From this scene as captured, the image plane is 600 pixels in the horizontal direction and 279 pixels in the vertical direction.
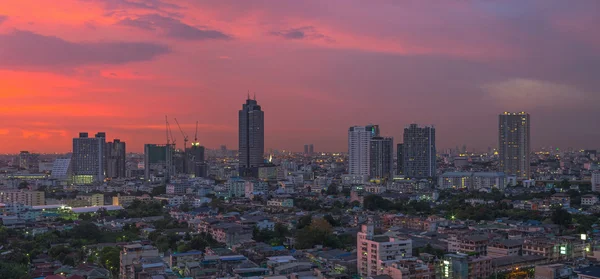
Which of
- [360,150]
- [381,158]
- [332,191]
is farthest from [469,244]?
[381,158]

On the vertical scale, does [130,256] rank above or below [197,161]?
below

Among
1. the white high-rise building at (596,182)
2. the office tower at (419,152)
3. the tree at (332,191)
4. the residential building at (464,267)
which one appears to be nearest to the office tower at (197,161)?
the office tower at (419,152)

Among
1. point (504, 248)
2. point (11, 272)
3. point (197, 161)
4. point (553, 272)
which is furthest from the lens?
point (197, 161)

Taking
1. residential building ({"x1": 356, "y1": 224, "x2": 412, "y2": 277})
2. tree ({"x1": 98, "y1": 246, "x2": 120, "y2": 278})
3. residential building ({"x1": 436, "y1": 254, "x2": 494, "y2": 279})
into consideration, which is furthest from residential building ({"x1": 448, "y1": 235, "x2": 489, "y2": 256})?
tree ({"x1": 98, "y1": 246, "x2": 120, "y2": 278})

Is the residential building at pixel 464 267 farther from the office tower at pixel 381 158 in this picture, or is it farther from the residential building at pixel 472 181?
the office tower at pixel 381 158

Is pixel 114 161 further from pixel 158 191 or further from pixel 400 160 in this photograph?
pixel 400 160

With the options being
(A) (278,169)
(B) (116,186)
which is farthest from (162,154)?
(B) (116,186)
